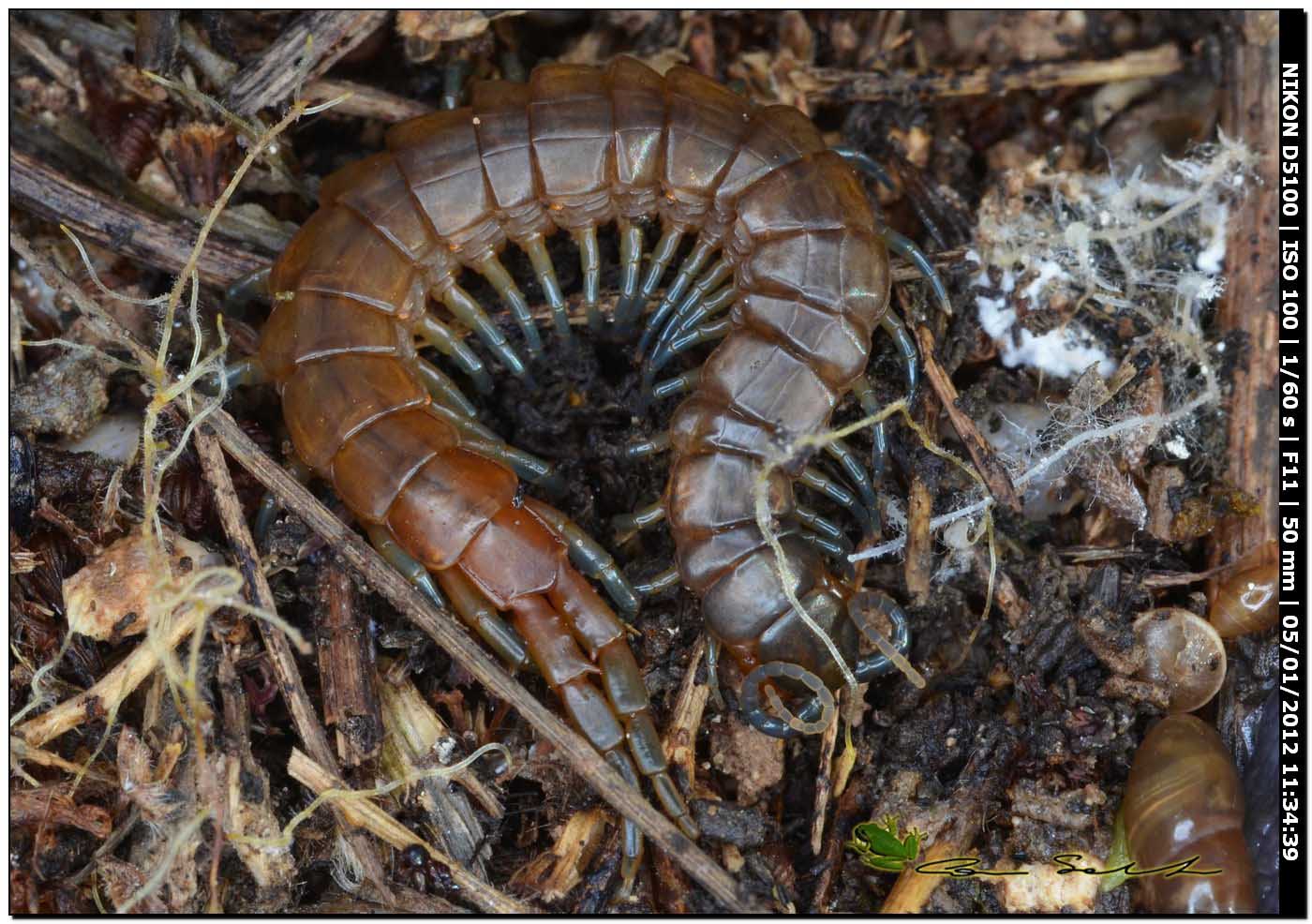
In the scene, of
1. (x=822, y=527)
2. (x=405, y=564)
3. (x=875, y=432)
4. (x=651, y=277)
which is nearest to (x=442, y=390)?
(x=405, y=564)

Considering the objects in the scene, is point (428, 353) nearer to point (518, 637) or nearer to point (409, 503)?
point (409, 503)

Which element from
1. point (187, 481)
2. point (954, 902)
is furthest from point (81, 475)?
point (954, 902)

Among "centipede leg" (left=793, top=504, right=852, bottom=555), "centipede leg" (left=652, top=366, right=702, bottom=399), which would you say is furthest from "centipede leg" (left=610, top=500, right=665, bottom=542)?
"centipede leg" (left=793, top=504, right=852, bottom=555)

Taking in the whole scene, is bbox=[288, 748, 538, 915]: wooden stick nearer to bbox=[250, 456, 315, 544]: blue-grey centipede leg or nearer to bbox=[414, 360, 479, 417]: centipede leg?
bbox=[250, 456, 315, 544]: blue-grey centipede leg

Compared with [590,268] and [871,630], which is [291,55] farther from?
[871,630]

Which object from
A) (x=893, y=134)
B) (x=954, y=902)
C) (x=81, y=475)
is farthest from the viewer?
(x=893, y=134)
